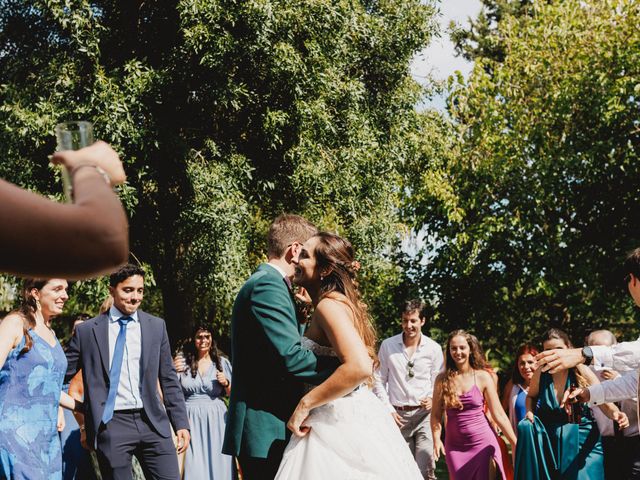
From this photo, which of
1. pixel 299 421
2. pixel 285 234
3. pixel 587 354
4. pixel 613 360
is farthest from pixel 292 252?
pixel 613 360

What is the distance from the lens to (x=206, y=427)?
10.9m

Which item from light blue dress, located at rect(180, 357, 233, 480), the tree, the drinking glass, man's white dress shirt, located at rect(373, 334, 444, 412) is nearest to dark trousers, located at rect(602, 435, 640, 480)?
man's white dress shirt, located at rect(373, 334, 444, 412)

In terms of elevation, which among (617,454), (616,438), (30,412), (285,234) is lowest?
(617,454)

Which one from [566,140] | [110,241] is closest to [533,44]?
[566,140]

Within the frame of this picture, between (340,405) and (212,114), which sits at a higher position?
(212,114)

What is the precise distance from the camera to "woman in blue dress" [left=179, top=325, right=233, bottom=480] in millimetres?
10875

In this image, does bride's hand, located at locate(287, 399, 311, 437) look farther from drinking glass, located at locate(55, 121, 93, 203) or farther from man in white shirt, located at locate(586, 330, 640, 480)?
man in white shirt, located at locate(586, 330, 640, 480)

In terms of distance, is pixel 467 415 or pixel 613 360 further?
pixel 467 415

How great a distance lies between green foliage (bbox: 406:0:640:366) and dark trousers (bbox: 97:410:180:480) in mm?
14532

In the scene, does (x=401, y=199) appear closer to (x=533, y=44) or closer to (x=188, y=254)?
(x=533, y=44)

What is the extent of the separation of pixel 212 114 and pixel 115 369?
958cm

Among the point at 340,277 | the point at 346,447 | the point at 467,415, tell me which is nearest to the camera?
the point at 346,447

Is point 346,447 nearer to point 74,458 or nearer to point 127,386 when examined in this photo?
point 127,386

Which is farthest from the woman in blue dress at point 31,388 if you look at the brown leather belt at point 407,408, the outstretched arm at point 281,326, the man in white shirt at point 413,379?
the brown leather belt at point 407,408
